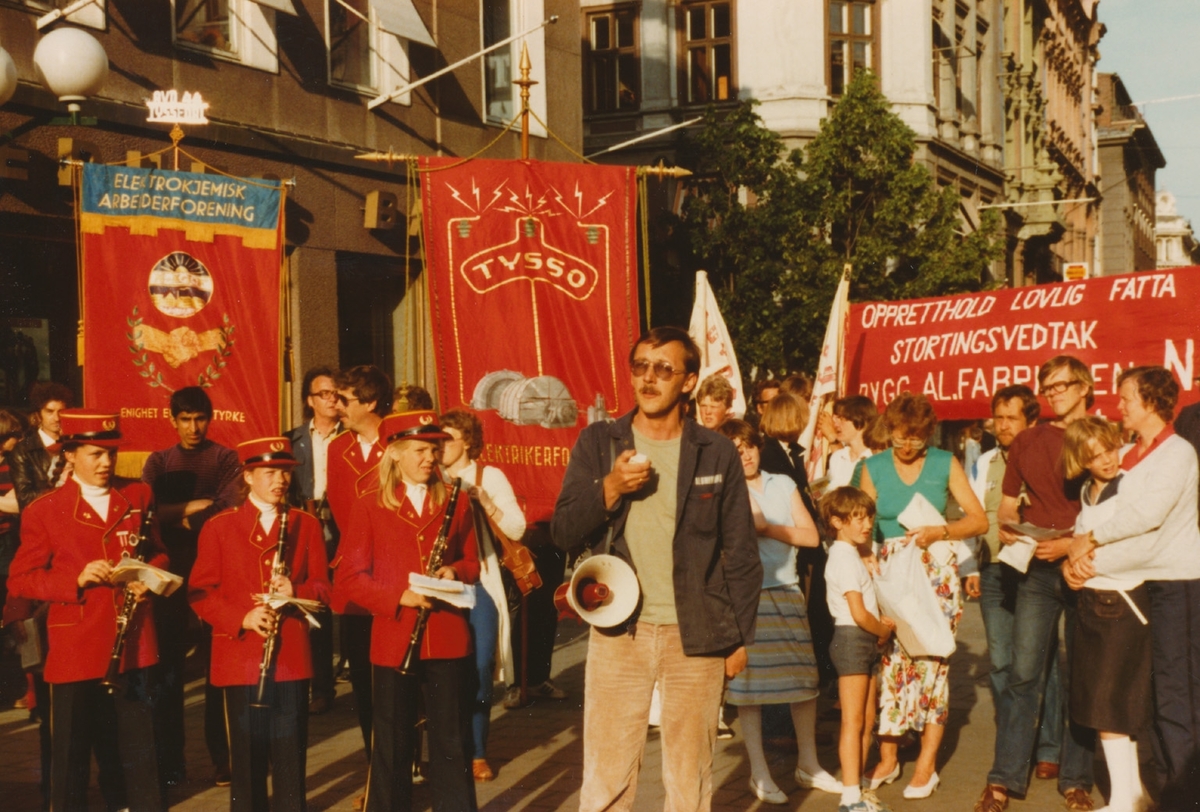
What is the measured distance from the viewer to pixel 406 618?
6.22 meters

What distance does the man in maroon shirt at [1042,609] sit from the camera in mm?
7062

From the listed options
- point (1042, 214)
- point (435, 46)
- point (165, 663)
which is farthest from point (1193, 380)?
point (1042, 214)

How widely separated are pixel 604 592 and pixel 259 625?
168 cm

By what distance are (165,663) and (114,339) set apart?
3707mm

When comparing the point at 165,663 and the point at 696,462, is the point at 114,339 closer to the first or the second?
the point at 165,663

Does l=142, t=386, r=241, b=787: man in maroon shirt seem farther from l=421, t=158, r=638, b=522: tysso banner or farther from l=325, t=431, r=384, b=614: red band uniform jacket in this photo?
l=421, t=158, r=638, b=522: tysso banner

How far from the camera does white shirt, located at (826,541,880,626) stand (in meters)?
7.02

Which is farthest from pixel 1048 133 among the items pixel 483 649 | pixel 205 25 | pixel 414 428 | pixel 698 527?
pixel 698 527

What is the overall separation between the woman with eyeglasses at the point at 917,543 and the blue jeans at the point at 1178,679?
3.14 ft

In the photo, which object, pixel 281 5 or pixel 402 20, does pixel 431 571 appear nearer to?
pixel 281 5

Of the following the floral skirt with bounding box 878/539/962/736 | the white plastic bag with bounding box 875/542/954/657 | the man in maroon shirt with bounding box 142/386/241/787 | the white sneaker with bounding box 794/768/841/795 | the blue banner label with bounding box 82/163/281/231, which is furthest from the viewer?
the blue banner label with bounding box 82/163/281/231

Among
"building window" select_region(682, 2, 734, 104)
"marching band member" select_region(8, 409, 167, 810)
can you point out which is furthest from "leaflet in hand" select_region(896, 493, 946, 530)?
"building window" select_region(682, 2, 734, 104)

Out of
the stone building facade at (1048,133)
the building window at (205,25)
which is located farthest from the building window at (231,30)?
the stone building facade at (1048,133)

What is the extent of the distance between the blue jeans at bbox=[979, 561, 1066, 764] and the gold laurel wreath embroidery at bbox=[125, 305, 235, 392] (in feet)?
19.3
